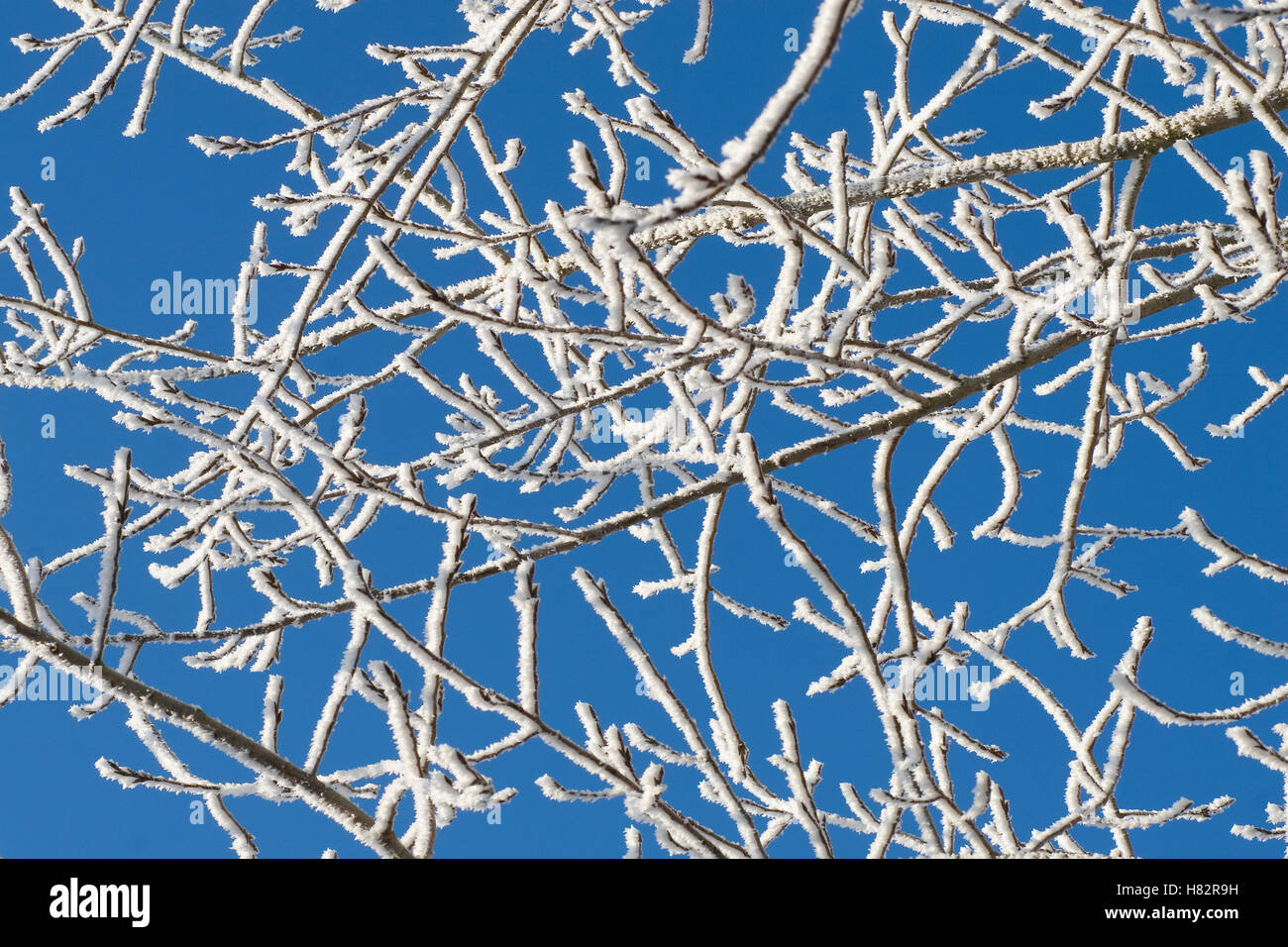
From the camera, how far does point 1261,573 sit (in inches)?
97.7

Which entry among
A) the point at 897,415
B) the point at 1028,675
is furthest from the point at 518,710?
the point at 1028,675

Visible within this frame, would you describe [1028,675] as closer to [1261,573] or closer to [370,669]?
[1261,573]

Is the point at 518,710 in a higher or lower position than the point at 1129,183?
lower

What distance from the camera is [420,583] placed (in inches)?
104

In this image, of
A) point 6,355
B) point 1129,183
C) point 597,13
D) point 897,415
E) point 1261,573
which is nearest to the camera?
point 1261,573

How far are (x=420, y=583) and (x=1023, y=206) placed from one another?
2627mm

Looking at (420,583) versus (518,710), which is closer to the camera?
(518,710)

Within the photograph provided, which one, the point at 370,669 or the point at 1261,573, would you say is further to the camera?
the point at 1261,573

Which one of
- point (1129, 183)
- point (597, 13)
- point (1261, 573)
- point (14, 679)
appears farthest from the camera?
point (597, 13)

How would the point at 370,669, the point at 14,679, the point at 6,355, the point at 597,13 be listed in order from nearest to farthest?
the point at 370,669 → the point at 14,679 → the point at 6,355 → the point at 597,13

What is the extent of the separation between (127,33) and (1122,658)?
331 cm
